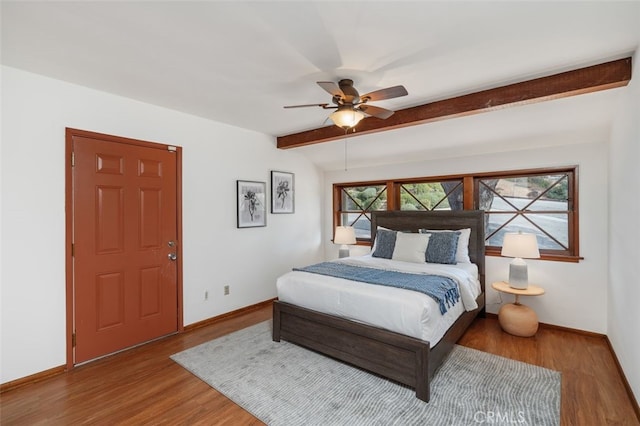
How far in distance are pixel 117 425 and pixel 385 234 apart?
11.3 ft

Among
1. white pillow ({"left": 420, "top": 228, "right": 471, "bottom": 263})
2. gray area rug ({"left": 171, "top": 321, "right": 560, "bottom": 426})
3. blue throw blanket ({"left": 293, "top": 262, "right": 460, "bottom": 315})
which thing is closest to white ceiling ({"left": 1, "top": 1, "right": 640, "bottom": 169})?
white pillow ({"left": 420, "top": 228, "right": 471, "bottom": 263})

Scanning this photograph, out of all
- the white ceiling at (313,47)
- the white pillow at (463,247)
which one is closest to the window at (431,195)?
the white pillow at (463,247)

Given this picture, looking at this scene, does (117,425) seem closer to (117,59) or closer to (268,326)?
(268,326)

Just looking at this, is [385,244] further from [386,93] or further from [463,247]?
[386,93]

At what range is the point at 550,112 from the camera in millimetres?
3057

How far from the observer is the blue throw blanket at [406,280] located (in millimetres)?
2541

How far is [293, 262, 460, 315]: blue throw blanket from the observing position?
8.34ft

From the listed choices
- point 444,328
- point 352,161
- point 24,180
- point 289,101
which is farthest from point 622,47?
point 24,180

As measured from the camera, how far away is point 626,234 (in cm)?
238

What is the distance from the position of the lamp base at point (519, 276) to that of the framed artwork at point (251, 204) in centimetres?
324

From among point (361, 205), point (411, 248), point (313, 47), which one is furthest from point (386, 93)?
point (361, 205)

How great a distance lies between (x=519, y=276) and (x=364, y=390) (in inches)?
88.4

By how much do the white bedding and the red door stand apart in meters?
1.39

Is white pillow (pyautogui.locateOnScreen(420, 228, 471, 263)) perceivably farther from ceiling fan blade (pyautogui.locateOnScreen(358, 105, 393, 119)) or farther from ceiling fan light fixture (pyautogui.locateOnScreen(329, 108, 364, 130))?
ceiling fan light fixture (pyautogui.locateOnScreen(329, 108, 364, 130))
